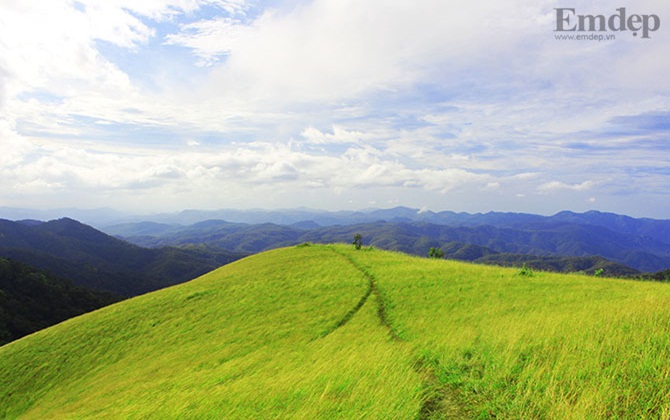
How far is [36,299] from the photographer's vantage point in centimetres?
15538

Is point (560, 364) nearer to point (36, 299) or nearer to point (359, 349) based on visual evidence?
point (359, 349)

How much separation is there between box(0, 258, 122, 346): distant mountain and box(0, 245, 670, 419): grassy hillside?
139 meters

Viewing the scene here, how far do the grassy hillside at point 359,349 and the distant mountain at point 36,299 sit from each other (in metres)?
139

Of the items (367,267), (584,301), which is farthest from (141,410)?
(367,267)

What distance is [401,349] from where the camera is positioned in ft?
42.6

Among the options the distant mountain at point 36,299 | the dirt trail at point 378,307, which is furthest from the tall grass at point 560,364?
the distant mountain at point 36,299

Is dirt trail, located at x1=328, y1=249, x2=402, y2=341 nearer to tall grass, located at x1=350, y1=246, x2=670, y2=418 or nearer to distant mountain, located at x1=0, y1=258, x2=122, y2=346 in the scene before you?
tall grass, located at x1=350, y1=246, x2=670, y2=418

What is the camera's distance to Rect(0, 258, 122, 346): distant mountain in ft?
424

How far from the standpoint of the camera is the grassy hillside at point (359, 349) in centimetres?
783

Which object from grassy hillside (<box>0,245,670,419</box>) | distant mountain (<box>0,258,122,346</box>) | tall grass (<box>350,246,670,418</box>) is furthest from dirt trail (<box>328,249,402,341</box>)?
distant mountain (<box>0,258,122,346</box>)

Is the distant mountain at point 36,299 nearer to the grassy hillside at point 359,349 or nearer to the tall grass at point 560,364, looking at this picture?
the grassy hillside at point 359,349

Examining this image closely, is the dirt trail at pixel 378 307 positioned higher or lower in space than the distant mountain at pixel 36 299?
higher

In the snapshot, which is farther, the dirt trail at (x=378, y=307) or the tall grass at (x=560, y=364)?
the dirt trail at (x=378, y=307)

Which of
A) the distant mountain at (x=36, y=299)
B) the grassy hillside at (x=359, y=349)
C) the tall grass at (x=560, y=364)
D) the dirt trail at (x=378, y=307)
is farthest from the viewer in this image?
the distant mountain at (x=36, y=299)
